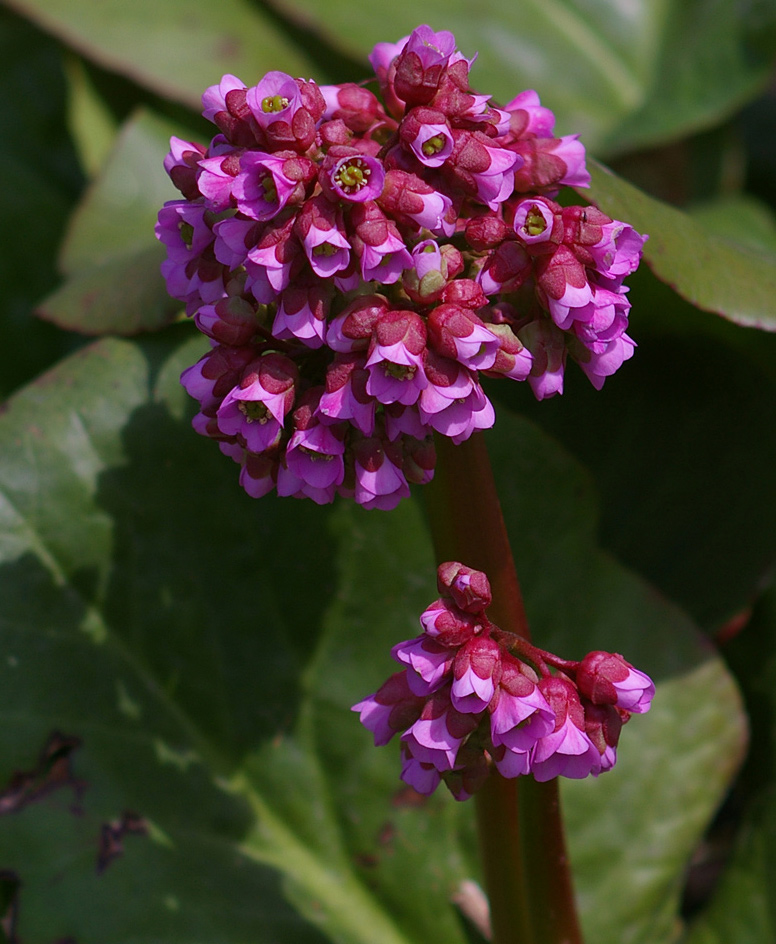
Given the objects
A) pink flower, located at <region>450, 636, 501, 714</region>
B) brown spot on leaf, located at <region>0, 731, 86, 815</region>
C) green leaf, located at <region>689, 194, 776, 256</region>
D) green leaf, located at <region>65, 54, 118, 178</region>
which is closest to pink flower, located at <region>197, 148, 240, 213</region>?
pink flower, located at <region>450, 636, 501, 714</region>

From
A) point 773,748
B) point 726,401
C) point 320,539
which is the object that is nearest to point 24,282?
point 320,539

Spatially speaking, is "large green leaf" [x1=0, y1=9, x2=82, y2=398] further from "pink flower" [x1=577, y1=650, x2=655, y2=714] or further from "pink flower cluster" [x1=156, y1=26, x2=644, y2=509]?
"pink flower" [x1=577, y1=650, x2=655, y2=714]

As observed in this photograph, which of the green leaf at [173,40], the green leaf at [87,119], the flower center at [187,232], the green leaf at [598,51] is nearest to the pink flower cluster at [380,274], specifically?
the flower center at [187,232]

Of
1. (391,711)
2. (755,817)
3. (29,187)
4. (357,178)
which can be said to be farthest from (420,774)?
(29,187)

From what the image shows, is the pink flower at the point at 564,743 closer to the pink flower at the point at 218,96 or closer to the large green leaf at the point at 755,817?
the pink flower at the point at 218,96

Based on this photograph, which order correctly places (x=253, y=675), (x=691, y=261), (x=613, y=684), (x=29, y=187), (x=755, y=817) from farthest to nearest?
(x=29, y=187) < (x=755, y=817) < (x=253, y=675) < (x=691, y=261) < (x=613, y=684)

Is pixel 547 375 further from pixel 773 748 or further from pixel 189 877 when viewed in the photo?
pixel 773 748

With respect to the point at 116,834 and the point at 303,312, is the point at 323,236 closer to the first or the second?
the point at 303,312
